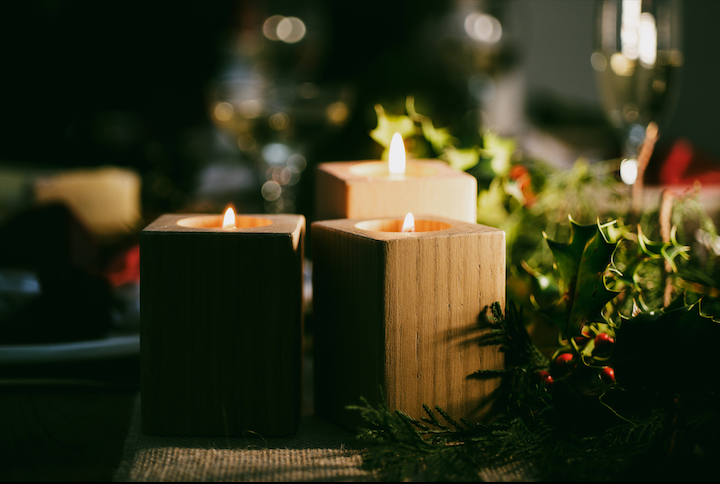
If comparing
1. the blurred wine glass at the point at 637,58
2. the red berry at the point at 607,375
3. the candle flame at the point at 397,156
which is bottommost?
the red berry at the point at 607,375

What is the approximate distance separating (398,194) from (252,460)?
0.15 meters

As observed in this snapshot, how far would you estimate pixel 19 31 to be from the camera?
1.15 metres

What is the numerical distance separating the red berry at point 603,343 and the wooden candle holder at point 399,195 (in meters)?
0.09

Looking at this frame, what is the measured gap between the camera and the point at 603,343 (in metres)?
0.28

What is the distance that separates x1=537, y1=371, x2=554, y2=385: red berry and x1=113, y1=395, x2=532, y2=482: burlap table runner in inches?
1.7

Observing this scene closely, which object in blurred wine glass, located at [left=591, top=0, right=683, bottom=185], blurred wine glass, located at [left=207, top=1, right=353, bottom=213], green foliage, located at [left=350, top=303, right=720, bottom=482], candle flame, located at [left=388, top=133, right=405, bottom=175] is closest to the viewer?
green foliage, located at [left=350, top=303, right=720, bottom=482]

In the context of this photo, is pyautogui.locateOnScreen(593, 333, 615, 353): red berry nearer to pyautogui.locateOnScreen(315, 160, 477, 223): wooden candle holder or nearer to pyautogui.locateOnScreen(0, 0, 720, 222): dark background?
pyautogui.locateOnScreen(315, 160, 477, 223): wooden candle holder

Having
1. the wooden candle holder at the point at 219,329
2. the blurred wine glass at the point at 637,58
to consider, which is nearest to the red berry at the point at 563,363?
the wooden candle holder at the point at 219,329

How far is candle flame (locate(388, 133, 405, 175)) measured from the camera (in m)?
0.36

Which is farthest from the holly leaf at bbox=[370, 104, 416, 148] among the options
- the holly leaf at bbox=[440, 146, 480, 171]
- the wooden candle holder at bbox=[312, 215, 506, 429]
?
the wooden candle holder at bbox=[312, 215, 506, 429]

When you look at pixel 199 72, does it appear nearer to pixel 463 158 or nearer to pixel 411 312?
pixel 463 158

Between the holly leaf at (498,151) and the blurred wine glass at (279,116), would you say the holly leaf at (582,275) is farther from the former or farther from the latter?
the blurred wine glass at (279,116)

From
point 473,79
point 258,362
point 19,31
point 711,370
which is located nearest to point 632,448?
point 711,370

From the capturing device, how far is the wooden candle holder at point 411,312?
0.26 meters
